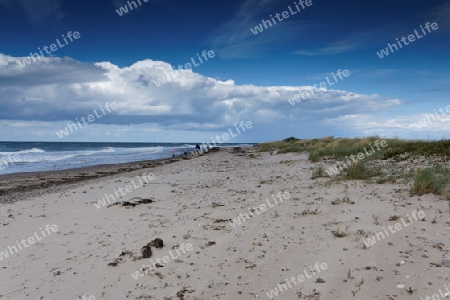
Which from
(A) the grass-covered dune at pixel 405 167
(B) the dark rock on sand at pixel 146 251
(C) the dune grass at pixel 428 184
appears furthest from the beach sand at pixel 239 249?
(A) the grass-covered dune at pixel 405 167

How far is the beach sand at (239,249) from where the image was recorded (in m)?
4.38

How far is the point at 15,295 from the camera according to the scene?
4730 millimetres

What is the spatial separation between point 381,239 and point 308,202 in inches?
109

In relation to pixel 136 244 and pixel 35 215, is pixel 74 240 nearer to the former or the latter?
pixel 136 244

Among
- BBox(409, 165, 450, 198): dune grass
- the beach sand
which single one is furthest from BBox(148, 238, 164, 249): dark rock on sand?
BBox(409, 165, 450, 198): dune grass

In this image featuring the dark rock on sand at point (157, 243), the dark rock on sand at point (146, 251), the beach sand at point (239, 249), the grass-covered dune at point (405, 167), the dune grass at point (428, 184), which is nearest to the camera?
the beach sand at point (239, 249)

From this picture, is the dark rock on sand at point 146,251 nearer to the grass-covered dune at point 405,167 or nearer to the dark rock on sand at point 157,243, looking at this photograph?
the dark rock on sand at point 157,243

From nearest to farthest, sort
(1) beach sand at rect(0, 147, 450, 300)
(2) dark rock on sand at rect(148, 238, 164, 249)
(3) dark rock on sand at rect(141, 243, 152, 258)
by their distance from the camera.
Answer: (1) beach sand at rect(0, 147, 450, 300)
(3) dark rock on sand at rect(141, 243, 152, 258)
(2) dark rock on sand at rect(148, 238, 164, 249)

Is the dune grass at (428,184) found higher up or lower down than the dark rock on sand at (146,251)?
lower down

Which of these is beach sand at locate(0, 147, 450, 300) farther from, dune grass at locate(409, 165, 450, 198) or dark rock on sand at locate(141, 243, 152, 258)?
dune grass at locate(409, 165, 450, 198)

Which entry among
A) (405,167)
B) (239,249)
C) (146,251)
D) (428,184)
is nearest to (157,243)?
(146,251)

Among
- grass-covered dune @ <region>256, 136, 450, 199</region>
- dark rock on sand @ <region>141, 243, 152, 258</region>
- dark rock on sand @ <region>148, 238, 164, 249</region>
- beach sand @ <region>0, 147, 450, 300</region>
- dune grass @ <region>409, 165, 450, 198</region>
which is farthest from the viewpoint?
grass-covered dune @ <region>256, 136, 450, 199</region>

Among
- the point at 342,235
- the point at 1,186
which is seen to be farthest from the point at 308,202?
the point at 1,186

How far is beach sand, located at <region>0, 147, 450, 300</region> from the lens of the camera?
438cm
